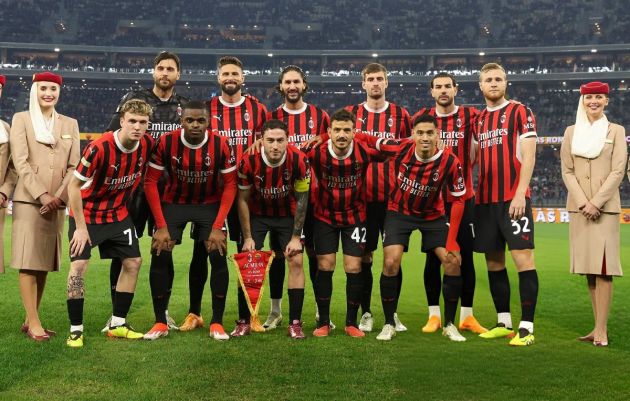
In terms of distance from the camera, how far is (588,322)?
6504 mm

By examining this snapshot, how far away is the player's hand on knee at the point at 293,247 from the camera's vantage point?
566cm

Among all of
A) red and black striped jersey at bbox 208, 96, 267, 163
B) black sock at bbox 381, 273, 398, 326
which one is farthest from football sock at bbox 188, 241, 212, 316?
black sock at bbox 381, 273, 398, 326

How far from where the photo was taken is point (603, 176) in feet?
18.1

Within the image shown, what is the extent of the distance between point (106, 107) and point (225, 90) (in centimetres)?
3826

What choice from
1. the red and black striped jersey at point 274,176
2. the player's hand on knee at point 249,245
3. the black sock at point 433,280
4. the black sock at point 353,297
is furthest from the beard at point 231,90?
the black sock at point 433,280

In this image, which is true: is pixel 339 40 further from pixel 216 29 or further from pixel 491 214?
pixel 491 214

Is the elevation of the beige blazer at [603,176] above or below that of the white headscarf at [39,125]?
below

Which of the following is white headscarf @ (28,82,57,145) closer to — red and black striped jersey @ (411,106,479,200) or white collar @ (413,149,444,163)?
white collar @ (413,149,444,163)

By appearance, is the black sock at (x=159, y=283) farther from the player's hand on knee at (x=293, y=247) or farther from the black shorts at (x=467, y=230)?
the black shorts at (x=467, y=230)

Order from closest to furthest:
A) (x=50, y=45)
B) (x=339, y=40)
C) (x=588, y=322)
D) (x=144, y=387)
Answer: (x=144, y=387) → (x=588, y=322) → (x=50, y=45) → (x=339, y=40)

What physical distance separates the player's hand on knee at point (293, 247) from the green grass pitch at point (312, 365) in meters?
0.66

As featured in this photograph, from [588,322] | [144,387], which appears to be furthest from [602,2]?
[144,387]

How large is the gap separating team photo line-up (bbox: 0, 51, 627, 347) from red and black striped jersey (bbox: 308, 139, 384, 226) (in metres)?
0.01

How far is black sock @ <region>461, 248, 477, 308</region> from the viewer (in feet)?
20.2
